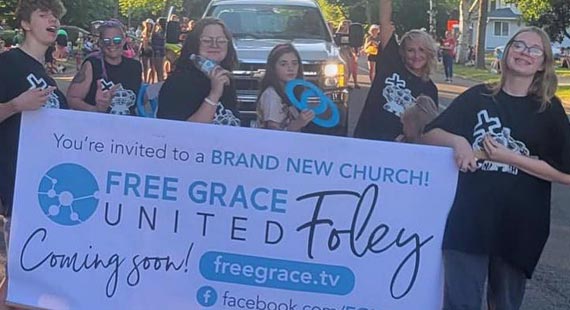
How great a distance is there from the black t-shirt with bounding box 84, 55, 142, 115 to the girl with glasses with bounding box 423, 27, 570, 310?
7.65 feet

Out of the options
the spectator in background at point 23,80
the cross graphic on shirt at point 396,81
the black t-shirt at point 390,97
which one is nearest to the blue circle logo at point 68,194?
the spectator in background at point 23,80

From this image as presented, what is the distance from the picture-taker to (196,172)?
14.1ft

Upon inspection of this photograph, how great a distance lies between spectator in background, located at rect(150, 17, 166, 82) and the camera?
777 inches

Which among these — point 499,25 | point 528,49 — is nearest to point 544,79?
point 528,49

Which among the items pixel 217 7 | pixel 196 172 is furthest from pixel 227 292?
pixel 217 7

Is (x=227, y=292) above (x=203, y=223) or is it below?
below

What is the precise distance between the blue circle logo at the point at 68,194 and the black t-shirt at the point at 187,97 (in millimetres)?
671

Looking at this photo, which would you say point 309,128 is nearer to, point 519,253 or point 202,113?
point 202,113

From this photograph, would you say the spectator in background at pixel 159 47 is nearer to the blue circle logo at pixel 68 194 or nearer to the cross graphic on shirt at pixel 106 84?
the cross graphic on shirt at pixel 106 84

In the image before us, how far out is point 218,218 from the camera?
14.1 feet

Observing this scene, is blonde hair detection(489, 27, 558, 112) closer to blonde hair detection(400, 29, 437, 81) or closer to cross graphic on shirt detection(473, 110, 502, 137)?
cross graphic on shirt detection(473, 110, 502, 137)

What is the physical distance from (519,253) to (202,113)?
183 centimetres

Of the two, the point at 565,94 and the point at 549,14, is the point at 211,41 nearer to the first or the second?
the point at 565,94

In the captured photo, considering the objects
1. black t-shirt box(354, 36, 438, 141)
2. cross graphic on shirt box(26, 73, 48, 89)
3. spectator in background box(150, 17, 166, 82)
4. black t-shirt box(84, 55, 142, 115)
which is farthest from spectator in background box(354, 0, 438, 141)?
spectator in background box(150, 17, 166, 82)
